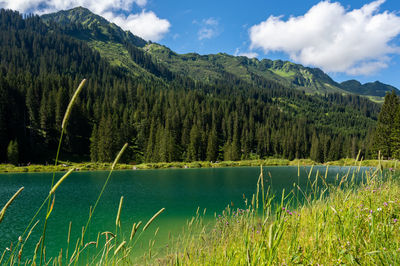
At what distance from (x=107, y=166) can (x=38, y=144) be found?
105 feet

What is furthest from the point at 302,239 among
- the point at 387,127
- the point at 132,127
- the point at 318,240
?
the point at 132,127

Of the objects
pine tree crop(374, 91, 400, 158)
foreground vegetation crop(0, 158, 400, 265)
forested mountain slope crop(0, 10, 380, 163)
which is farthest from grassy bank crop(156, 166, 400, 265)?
forested mountain slope crop(0, 10, 380, 163)

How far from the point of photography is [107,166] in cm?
7394

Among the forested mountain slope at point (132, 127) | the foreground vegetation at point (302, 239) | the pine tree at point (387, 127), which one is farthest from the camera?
the forested mountain slope at point (132, 127)

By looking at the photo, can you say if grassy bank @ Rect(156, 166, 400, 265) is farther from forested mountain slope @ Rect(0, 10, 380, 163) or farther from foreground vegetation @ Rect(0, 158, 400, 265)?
forested mountain slope @ Rect(0, 10, 380, 163)

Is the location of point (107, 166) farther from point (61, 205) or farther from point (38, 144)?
point (61, 205)

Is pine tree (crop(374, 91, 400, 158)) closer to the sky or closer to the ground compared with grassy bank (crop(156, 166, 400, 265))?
closer to the sky

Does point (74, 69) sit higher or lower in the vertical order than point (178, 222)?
higher

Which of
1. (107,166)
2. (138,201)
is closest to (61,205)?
(138,201)

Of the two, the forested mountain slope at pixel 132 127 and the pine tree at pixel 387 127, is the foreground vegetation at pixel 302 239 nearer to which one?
the pine tree at pixel 387 127

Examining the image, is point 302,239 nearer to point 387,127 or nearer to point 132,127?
point 387,127

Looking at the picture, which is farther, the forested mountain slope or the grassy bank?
the forested mountain slope

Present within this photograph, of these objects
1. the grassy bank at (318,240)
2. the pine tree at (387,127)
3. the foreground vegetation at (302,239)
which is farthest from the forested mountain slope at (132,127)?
the grassy bank at (318,240)

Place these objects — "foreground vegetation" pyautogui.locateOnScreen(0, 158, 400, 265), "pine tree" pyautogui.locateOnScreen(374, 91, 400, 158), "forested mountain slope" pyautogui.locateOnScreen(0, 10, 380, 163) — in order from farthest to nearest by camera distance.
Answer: "forested mountain slope" pyautogui.locateOnScreen(0, 10, 380, 163) → "pine tree" pyautogui.locateOnScreen(374, 91, 400, 158) → "foreground vegetation" pyautogui.locateOnScreen(0, 158, 400, 265)
